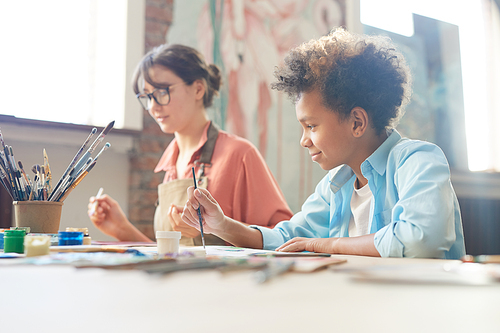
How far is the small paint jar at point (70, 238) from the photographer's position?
784 mm

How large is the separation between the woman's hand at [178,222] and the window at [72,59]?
0.83m

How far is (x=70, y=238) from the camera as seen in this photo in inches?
31.3

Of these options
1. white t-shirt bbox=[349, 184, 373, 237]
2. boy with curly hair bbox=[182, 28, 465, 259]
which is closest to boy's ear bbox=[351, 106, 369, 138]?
boy with curly hair bbox=[182, 28, 465, 259]

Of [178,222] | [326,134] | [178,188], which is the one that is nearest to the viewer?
[326,134]

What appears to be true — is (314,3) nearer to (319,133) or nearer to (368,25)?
(368,25)

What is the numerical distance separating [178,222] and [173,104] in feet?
1.83

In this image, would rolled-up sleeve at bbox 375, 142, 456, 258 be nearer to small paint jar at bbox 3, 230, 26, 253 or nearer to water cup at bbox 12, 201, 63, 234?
small paint jar at bbox 3, 230, 26, 253

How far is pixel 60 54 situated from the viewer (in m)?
1.84

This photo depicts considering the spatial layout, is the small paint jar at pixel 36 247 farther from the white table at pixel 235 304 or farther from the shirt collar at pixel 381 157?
the shirt collar at pixel 381 157

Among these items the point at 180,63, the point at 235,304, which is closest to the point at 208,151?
the point at 180,63

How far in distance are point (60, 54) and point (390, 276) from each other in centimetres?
182

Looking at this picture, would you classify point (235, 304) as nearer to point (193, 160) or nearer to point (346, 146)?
point (346, 146)

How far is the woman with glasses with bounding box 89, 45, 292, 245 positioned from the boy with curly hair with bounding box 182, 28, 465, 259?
28cm

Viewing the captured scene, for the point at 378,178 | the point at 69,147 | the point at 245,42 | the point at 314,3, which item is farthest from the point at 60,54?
the point at 378,178
